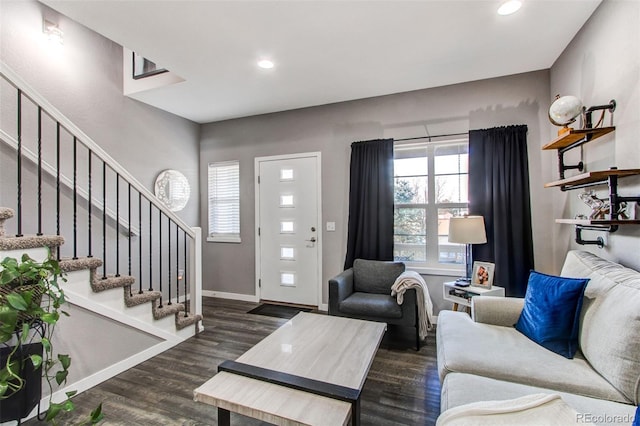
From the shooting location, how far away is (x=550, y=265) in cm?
295

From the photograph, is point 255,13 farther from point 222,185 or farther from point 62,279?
point 222,185

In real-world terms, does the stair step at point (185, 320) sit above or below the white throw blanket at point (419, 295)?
below

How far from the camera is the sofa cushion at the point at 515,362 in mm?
→ 1381

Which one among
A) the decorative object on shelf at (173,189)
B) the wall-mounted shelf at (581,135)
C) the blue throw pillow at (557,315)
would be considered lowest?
the blue throw pillow at (557,315)

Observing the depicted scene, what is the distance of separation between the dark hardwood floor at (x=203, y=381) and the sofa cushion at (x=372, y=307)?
1.10 feet

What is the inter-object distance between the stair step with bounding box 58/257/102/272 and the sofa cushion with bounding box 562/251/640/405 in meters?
3.18

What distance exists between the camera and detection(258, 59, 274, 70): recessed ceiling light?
2.74m

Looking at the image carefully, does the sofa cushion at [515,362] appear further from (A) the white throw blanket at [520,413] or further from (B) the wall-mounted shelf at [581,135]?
(B) the wall-mounted shelf at [581,135]

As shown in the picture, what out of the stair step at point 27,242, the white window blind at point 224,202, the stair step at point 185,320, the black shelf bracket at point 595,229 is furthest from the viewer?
the white window blind at point 224,202

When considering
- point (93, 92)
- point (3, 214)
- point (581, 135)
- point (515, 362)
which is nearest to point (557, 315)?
point (515, 362)

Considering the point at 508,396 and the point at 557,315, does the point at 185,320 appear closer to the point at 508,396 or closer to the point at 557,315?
the point at 508,396

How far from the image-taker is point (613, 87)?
1.93 m

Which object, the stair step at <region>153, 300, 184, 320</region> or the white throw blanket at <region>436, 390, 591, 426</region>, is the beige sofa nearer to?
the white throw blanket at <region>436, 390, 591, 426</region>

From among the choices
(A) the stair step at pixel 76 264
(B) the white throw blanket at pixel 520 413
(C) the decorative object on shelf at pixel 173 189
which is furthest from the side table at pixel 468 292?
(C) the decorative object on shelf at pixel 173 189
